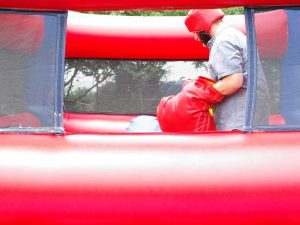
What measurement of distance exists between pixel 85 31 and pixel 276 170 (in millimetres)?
2337

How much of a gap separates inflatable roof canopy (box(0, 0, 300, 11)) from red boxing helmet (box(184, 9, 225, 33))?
0.40 meters

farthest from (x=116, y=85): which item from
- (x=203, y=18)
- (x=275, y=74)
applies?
(x=275, y=74)

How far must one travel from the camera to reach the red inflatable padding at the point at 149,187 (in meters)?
2.21

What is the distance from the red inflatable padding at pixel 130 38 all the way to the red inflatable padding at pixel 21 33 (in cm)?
181

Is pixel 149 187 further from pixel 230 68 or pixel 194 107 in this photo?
pixel 230 68

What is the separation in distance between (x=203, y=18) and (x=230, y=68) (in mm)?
342

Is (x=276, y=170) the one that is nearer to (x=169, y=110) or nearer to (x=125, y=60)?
(x=169, y=110)

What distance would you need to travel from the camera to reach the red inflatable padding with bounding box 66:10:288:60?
427 cm

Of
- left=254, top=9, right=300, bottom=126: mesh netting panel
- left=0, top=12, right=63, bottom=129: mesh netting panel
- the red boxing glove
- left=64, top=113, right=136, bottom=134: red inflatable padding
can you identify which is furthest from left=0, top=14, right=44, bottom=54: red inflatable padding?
left=64, top=113, right=136, bottom=134: red inflatable padding

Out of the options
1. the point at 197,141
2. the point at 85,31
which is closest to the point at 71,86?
the point at 85,31

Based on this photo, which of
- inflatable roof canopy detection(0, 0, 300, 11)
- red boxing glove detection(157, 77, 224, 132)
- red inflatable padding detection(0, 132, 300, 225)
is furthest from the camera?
red boxing glove detection(157, 77, 224, 132)

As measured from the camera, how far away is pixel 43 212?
221cm

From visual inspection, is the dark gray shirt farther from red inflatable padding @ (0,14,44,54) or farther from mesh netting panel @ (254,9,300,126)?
red inflatable padding @ (0,14,44,54)

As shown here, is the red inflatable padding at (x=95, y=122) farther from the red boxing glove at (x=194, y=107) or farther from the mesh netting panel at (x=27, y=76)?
the mesh netting panel at (x=27, y=76)
